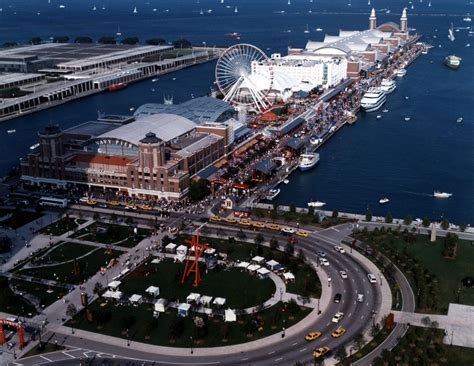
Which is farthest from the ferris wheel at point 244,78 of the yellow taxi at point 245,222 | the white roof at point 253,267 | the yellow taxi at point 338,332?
the yellow taxi at point 338,332

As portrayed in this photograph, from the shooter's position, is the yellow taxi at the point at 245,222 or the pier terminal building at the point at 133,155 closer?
the yellow taxi at the point at 245,222

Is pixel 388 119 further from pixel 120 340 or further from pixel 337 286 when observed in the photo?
pixel 120 340

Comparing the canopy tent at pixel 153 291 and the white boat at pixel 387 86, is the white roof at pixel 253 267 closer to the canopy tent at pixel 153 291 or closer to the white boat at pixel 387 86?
the canopy tent at pixel 153 291

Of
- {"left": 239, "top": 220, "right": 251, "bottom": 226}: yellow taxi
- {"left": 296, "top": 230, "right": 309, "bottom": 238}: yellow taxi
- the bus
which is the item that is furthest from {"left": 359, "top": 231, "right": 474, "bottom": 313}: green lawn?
the bus

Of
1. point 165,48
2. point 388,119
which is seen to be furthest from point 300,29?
point 388,119

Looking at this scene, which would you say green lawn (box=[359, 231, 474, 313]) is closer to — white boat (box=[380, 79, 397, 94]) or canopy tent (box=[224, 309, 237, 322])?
canopy tent (box=[224, 309, 237, 322])

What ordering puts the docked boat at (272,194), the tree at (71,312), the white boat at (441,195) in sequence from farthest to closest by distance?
the white boat at (441,195) → the docked boat at (272,194) → the tree at (71,312)

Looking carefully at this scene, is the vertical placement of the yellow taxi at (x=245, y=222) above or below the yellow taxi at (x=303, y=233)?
above
